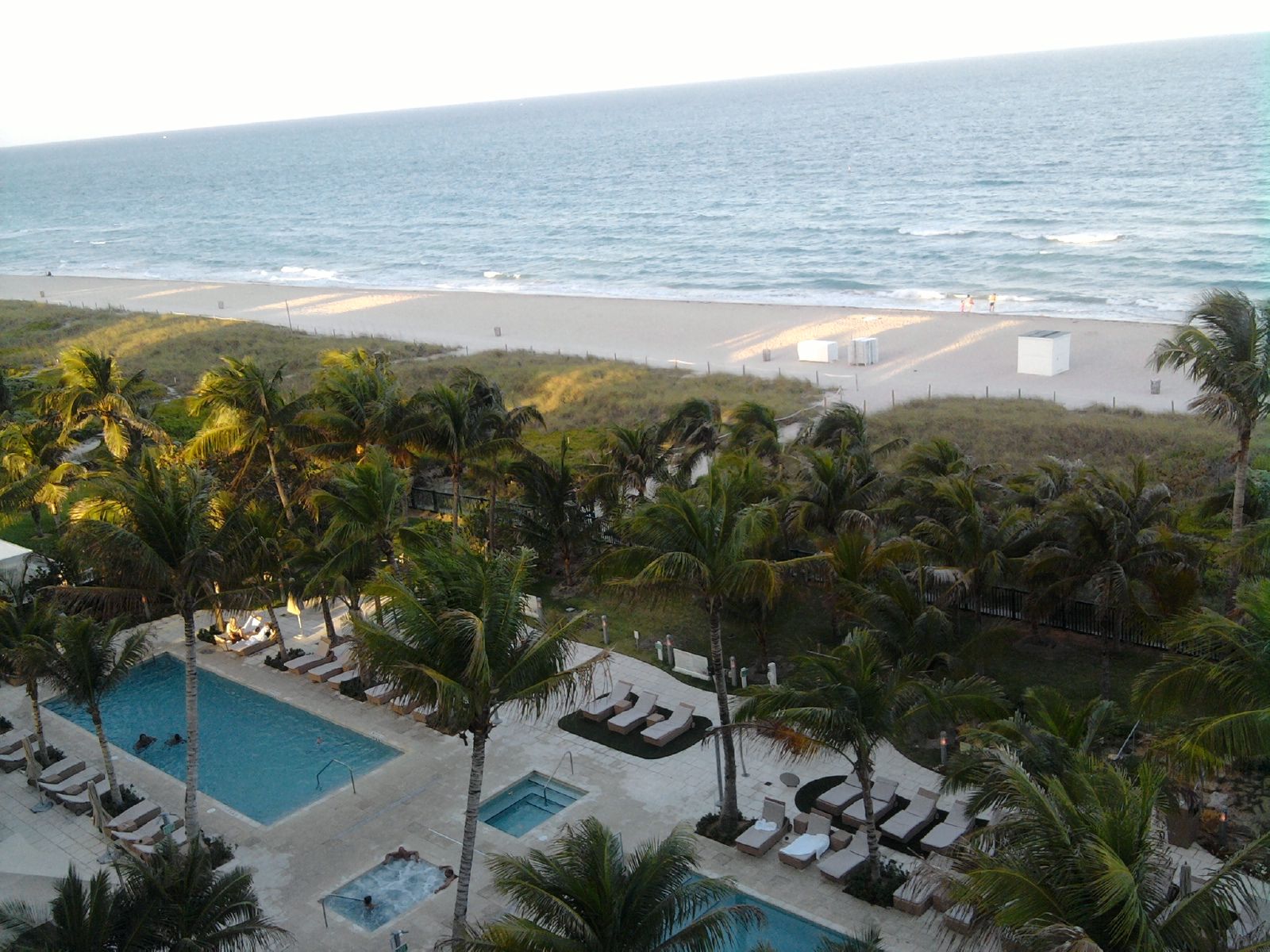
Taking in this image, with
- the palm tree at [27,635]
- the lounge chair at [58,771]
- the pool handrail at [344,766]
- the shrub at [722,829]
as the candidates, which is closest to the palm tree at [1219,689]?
the shrub at [722,829]

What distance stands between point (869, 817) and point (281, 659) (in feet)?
38.8

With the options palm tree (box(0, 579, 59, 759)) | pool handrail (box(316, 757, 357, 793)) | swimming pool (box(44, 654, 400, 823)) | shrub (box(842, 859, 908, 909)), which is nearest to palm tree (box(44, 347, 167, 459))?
swimming pool (box(44, 654, 400, 823))

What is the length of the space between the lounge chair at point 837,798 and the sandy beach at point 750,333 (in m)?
20.3

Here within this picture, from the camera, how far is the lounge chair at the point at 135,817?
1534cm

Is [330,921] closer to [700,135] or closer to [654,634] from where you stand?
[654,634]

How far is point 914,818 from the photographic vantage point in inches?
561

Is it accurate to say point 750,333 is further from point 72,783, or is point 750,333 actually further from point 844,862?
point 844,862

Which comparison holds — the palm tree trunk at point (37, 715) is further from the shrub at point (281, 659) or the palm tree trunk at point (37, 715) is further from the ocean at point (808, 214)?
the ocean at point (808, 214)

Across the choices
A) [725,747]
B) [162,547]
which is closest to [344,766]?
[162,547]

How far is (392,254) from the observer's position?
85000 mm

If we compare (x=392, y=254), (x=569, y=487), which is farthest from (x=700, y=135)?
(x=569, y=487)

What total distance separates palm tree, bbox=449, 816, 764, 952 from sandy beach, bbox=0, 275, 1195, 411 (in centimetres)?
2567

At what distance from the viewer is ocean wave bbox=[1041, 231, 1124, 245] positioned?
61.2 m

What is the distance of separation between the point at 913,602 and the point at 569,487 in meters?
9.33
